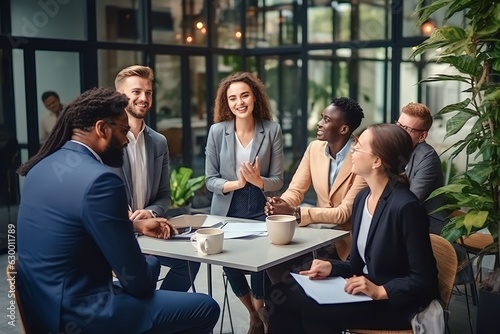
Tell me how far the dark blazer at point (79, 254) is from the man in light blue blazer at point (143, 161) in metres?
0.96

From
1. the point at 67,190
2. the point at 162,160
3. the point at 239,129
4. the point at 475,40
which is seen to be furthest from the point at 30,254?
the point at 475,40

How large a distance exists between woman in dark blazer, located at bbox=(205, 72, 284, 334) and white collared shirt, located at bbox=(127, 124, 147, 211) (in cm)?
41

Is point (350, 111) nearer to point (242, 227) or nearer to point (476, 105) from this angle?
point (476, 105)

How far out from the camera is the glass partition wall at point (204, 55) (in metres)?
5.80

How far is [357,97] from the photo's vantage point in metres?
7.40

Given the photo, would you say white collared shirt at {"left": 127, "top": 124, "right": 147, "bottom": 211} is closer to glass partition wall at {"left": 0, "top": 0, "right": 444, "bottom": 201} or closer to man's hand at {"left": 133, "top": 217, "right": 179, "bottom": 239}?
man's hand at {"left": 133, "top": 217, "right": 179, "bottom": 239}

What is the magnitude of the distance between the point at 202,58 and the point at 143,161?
477 centimetres

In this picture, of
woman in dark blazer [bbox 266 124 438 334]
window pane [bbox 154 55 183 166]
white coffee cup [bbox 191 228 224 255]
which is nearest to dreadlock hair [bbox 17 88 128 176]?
white coffee cup [bbox 191 228 224 255]

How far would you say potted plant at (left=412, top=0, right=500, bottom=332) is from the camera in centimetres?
250

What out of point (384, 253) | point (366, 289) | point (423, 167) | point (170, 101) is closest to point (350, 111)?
point (423, 167)

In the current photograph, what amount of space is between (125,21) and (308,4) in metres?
2.29

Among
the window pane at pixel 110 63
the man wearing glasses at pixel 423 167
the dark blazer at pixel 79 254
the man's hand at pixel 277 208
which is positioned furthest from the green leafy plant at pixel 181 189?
the dark blazer at pixel 79 254

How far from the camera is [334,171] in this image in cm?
314

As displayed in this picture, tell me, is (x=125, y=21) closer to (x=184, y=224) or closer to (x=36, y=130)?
(x=36, y=130)
